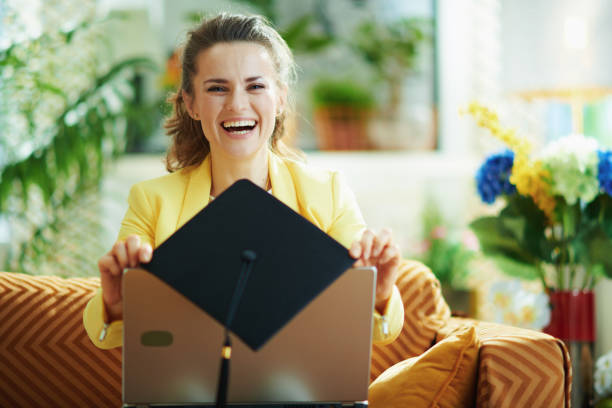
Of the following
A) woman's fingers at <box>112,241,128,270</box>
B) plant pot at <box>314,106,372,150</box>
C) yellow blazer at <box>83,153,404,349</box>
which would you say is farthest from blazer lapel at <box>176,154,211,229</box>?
plant pot at <box>314,106,372,150</box>

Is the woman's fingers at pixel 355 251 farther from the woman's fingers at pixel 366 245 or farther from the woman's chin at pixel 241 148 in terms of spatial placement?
the woman's chin at pixel 241 148

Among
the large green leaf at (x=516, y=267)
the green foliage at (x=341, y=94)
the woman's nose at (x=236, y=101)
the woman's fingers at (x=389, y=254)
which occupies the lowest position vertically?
the large green leaf at (x=516, y=267)

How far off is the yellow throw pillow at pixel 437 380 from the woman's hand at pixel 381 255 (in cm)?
21

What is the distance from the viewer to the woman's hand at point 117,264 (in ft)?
3.46

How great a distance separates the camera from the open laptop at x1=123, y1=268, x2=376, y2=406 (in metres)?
1.03

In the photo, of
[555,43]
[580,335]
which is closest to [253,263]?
[580,335]

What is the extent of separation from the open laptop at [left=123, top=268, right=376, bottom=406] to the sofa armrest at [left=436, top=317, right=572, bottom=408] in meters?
0.37

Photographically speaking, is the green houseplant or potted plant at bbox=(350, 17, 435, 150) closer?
the green houseplant

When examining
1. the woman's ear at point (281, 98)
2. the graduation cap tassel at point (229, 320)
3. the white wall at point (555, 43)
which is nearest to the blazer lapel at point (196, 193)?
the woman's ear at point (281, 98)

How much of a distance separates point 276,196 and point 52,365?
707mm

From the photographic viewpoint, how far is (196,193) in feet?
4.67

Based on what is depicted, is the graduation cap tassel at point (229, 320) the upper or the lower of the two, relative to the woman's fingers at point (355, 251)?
lower

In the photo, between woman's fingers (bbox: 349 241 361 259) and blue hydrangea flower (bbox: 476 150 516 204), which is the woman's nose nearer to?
woman's fingers (bbox: 349 241 361 259)

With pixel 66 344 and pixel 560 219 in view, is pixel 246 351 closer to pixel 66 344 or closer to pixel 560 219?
pixel 66 344
